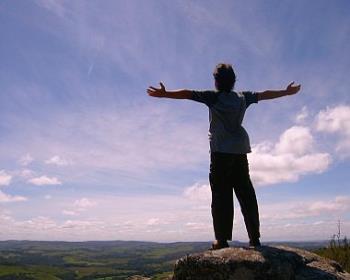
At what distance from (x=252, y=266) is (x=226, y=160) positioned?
6.01 feet

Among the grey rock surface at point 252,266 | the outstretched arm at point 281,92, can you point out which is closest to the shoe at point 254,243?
the grey rock surface at point 252,266

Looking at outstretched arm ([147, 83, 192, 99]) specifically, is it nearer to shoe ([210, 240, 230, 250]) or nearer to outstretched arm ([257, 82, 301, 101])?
outstretched arm ([257, 82, 301, 101])

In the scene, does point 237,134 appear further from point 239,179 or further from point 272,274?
point 272,274

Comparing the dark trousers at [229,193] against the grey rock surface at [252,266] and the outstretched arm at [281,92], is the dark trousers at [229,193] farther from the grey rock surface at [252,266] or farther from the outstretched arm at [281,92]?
the outstretched arm at [281,92]

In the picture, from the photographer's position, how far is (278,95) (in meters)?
7.82

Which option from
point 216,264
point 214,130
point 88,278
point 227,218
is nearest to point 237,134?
point 214,130

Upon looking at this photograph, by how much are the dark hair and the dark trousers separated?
122 centimetres

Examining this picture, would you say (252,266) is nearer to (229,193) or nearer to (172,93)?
(229,193)

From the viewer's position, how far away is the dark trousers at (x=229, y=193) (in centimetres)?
703

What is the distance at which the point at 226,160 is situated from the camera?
699cm

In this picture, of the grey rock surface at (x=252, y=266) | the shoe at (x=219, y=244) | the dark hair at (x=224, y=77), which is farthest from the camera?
the dark hair at (x=224, y=77)

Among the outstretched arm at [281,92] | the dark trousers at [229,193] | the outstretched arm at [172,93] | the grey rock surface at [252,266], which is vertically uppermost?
the outstretched arm at [281,92]

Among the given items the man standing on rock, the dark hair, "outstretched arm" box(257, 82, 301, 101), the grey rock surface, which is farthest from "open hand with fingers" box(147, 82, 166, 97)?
the grey rock surface

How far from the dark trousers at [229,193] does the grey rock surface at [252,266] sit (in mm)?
576
